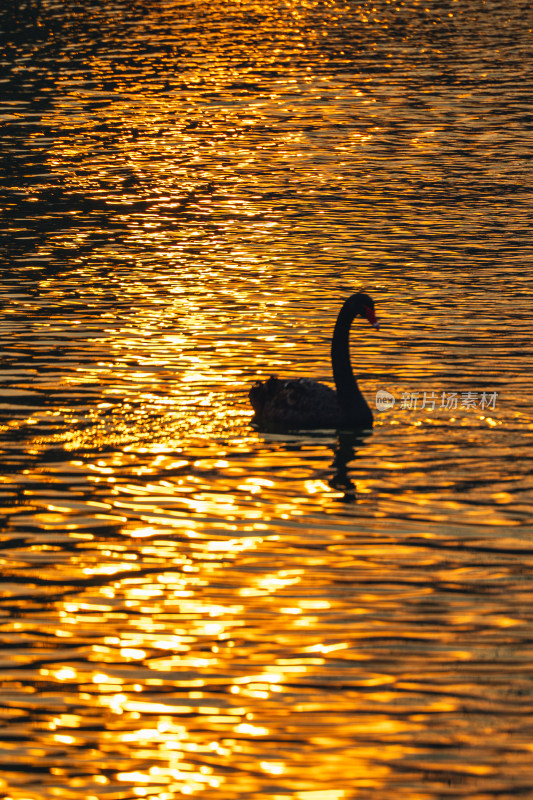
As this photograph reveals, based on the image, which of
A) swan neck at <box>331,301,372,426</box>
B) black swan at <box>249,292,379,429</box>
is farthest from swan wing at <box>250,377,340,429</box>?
swan neck at <box>331,301,372,426</box>

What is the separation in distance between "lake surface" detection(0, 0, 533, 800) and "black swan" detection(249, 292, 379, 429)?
0.24 m

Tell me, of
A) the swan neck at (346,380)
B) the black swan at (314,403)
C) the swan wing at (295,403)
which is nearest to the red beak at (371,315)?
the swan neck at (346,380)

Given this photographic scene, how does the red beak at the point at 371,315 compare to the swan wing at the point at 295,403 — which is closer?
the swan wing at the point at 295,403

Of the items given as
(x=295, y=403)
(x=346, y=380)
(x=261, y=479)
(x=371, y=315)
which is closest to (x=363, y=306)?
(x=371, y=315)

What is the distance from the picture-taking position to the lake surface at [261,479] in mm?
10414

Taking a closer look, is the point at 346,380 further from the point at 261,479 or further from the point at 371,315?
the point at 261,479

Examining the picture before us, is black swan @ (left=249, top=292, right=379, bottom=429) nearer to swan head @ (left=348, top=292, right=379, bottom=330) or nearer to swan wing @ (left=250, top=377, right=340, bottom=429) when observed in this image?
swan wing @ (left=250, top=377, right=340, bottom=429)

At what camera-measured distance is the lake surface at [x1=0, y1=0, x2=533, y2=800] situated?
1041 centimetres

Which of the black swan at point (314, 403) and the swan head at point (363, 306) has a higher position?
the swan head at point (363, 306)

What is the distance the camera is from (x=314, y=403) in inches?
699

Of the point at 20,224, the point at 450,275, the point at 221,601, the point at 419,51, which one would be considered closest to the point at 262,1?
the point at 419,51

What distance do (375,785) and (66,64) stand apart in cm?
4947

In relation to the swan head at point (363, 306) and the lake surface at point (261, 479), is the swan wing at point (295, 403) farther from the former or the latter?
the swan head at point (363, 306)

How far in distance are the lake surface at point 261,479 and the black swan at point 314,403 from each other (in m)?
0.24
